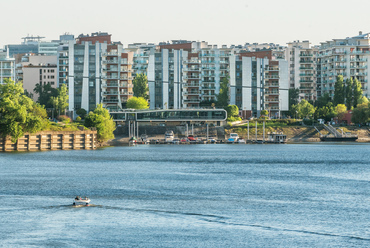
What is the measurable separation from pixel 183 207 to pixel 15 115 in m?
80.7

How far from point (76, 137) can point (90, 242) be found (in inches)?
4410

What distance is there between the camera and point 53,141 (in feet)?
495

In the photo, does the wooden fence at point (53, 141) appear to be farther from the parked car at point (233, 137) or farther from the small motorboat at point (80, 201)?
the small motorboat at point (80, 201)

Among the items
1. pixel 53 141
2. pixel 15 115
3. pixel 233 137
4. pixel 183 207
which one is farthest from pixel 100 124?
pixel 183 207

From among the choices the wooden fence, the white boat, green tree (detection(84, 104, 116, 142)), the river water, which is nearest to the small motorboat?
the river water

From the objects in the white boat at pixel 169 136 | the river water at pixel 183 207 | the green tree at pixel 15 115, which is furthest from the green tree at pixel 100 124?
the river water at pixel 183 207

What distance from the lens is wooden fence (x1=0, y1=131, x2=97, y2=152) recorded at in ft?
464

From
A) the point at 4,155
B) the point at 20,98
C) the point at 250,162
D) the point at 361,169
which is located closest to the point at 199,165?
the point at 250,162

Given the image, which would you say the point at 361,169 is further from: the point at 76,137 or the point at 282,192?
the point at 76,137

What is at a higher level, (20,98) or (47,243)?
(20,98)

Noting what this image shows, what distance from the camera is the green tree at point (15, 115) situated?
439 ft

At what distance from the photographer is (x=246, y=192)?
2904 inches

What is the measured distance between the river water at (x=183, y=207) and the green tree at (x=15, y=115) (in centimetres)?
2708

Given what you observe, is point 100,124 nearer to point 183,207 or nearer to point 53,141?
point 53,141
